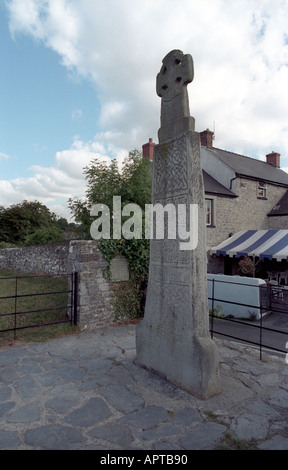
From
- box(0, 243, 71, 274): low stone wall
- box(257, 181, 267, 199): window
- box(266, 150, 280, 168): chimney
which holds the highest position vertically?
box(266, 150, 280, 168): chimney

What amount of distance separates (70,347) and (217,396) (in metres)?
2.62

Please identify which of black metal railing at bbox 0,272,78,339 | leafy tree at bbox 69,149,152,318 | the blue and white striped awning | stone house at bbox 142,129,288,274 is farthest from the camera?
stone house at bbox 142,129,288,274

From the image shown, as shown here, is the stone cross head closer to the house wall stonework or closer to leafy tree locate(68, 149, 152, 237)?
→ leafy tree locate(68, 149, 152, 237)

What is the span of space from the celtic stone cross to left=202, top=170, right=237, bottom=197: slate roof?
9.87 metres

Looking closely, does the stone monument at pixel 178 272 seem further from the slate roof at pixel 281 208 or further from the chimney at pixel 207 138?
the slate roof at pixel 281 208

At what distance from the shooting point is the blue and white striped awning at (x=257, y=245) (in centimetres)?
1167

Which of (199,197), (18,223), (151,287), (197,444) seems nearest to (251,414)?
(197,444)

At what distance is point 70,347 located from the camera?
4805 millimetres

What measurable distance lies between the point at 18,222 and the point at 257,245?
24810 mm

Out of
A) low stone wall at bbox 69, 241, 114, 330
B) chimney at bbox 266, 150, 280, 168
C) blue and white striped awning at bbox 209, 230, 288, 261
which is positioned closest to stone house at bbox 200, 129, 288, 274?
blue and white striped awning at bbox 209, 230, 288, 261

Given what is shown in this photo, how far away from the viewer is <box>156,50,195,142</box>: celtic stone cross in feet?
11.7

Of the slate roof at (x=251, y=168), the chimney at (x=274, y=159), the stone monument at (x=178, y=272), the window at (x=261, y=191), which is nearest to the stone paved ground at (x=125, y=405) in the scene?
the stone monument at (x=178, y=272)

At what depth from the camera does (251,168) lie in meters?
17.0

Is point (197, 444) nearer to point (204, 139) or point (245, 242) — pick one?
point (245, 242)
